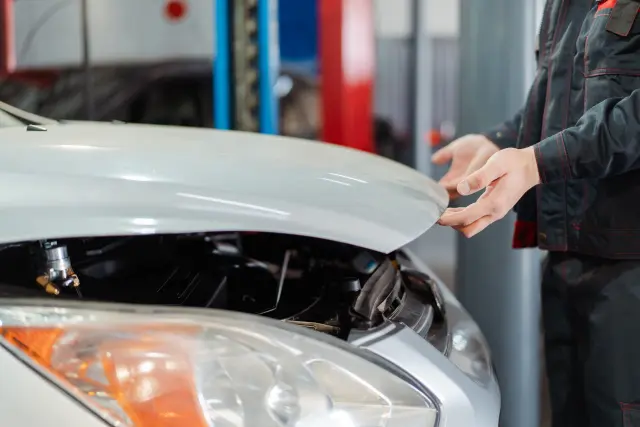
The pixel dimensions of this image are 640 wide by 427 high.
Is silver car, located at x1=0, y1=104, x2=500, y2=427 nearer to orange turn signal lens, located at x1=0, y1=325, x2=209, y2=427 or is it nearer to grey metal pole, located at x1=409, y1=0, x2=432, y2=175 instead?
orange turn signal lens, located at x1=0, y1=325, x2=209, y2=427

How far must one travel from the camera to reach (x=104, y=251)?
4.39 ft

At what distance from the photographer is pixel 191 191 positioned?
87 cm

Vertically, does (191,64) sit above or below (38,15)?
below

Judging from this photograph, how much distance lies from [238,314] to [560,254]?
81cm

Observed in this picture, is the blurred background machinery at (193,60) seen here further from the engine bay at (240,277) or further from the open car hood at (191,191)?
the open car hood at (191,191)

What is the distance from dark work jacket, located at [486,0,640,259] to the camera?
113cm

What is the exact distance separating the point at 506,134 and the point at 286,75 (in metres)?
3.64

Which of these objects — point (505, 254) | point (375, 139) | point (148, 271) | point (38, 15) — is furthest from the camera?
point (375, 139)

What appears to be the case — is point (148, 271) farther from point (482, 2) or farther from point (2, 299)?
point (482, 2)

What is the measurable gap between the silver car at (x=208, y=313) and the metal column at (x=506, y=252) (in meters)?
0.83

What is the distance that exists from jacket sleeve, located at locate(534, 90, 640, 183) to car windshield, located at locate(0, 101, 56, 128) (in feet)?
3.26

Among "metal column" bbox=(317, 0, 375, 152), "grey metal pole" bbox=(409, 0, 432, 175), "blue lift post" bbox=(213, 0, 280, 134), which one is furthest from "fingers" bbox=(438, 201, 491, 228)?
"grey metal pole" bbox=(409, 0, 432, 175)

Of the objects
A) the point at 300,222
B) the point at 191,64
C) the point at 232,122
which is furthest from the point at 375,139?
the point at 300,222

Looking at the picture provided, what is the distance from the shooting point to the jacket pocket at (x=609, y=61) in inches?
46.6
